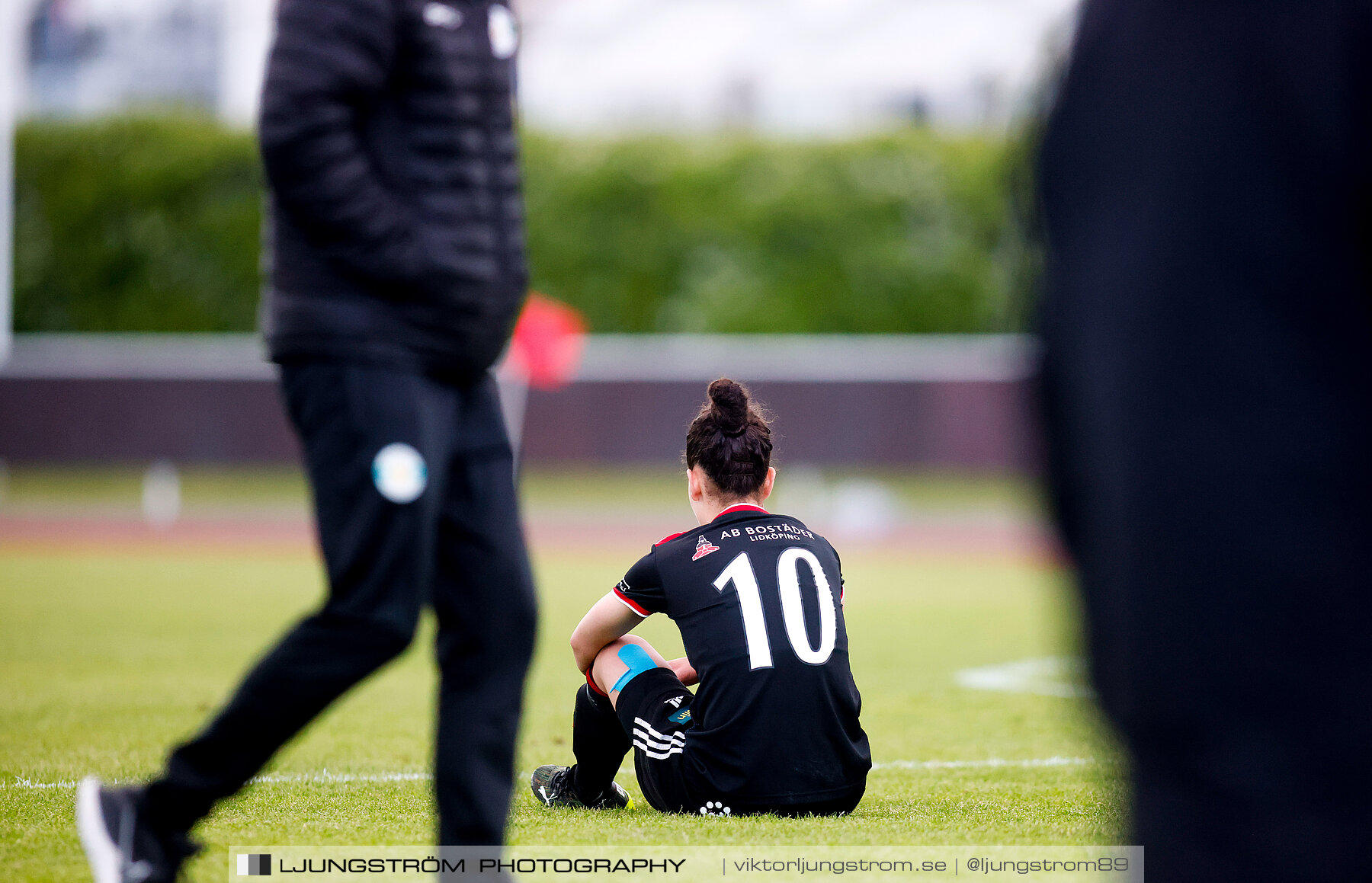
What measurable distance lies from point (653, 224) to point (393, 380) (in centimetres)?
2122

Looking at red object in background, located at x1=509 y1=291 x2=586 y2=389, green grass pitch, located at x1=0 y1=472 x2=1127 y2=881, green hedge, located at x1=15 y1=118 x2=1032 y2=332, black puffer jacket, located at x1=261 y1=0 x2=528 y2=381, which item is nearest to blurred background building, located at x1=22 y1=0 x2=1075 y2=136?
green hedge, located at x1=15 y1=118 x2=1032 y2=332

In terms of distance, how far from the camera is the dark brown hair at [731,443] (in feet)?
10.8

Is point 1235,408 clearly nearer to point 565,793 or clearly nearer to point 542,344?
point 565,793

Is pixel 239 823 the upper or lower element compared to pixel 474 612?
lower

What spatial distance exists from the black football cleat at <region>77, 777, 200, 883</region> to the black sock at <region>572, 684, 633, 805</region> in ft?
3.71

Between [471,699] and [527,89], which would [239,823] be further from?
[527,89]

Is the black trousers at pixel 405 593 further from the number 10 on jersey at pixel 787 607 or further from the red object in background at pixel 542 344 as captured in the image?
the red object in background at pixel 542 344

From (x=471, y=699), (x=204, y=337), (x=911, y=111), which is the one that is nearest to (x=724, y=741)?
(x=471, y=699)

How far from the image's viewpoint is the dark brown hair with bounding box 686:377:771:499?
10.8ft

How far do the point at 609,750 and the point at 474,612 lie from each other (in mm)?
1115

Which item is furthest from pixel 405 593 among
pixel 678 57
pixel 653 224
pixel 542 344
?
pixel 678 57

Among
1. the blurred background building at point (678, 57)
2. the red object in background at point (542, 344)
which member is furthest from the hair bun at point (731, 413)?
the blurred background building at point (678, 57)

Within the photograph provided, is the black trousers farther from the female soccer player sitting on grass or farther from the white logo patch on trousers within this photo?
the female soccer player sitting on grass

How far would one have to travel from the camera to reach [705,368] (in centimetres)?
1794
